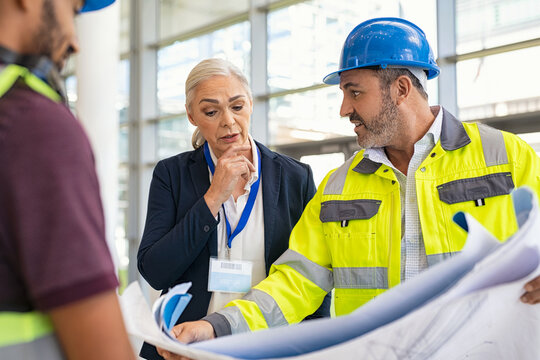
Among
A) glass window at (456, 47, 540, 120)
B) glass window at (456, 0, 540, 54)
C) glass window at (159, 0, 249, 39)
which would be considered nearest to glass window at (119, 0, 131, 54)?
glass window at (159, 0, 249, 39)

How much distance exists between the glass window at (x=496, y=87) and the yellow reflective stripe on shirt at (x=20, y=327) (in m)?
5.13

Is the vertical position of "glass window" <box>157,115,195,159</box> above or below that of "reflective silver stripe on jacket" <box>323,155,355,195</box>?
above

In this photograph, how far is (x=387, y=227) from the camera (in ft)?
5.82

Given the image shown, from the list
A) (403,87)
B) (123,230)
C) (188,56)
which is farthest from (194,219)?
(123,230)

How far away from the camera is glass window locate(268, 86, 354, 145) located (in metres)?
6.66

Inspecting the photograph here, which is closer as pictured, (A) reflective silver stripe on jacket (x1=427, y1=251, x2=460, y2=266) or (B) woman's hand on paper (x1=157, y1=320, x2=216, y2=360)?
(B) woman's hand on paper (x1=157, y1=320, x2=216, y2=360)

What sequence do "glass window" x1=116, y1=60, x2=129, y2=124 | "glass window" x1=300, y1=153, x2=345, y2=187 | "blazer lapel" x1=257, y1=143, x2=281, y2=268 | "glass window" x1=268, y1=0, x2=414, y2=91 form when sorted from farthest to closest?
"glass window" x1=116, y1=60, x2=129, y2=124, "glass window" x1=300, y1=153, x2=345, y2=187, "glass window" x1=268, y1=0, x2=414, y2=91, "blazer lapel" x1=257, y1=143, x2=281, y2=268

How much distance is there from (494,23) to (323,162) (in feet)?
8.05

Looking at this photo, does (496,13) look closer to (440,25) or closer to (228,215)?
(440,25)

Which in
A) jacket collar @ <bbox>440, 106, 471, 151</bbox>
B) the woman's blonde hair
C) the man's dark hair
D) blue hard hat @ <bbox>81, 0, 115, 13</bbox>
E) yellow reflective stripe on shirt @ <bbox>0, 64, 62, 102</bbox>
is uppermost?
the woman's blonde hair

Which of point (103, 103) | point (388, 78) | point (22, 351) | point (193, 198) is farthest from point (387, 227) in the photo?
point (103, 103)

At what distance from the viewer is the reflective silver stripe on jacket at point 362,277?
1769 millimetres

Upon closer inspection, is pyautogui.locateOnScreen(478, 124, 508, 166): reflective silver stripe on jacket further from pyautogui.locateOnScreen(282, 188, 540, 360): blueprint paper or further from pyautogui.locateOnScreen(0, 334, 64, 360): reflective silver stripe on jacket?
pyautogui.locateOnScreen(0, 334, 64, 360): reflective silver stripe on jacket

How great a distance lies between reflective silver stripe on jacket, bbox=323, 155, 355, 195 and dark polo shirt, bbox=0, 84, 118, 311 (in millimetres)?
1320
